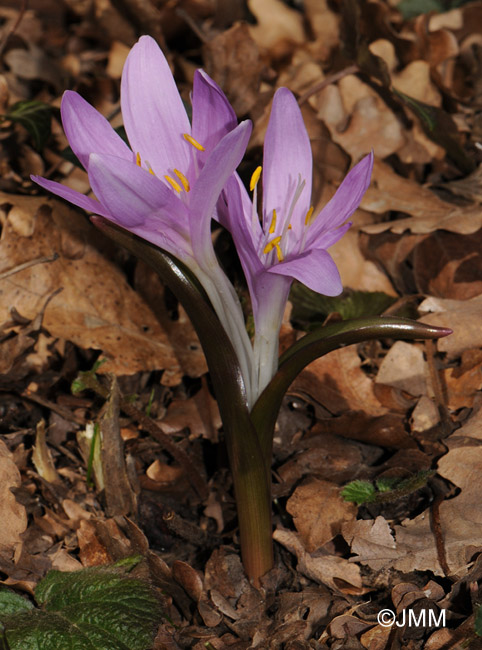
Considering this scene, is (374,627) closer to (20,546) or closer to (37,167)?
(20,546)

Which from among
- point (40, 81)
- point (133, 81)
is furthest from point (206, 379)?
point (40, 81)

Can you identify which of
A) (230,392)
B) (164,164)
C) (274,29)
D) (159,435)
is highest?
(274,29)

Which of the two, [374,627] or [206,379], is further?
[206,379]

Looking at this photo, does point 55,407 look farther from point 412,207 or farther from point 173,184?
point 412,207

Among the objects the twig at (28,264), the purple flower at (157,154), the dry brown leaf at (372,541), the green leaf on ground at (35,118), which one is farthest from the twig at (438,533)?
the green leaf on ground at (35,118)

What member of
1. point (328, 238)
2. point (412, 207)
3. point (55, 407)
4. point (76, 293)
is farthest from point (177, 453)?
point (412, 207)
